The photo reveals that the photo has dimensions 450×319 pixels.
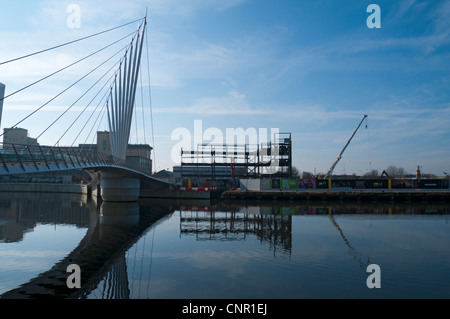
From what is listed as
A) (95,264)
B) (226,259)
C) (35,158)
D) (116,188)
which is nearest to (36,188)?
(116,188)

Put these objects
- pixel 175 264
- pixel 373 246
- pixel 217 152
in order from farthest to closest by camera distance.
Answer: pixel 217 152 < pixel 373 246 < pixel 175 264

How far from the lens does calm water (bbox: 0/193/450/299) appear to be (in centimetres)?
1330

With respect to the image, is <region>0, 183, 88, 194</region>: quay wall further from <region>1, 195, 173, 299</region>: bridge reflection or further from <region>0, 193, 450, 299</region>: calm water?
<region>0, 193, 450, 299</region>: calm water

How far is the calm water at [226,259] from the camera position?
524 inches

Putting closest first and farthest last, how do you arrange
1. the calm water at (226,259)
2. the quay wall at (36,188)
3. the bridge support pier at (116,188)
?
the calm water at (226,259)
the bridge support pier at (116,188)
the quay wall at (36,188)

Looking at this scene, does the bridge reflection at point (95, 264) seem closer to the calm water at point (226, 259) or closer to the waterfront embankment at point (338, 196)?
the calm water at point (226, 259)

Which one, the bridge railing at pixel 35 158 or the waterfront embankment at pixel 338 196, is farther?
the waterfront embankment at pixel 338 196

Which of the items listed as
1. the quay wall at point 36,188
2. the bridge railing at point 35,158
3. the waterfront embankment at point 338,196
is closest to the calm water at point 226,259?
the bridge railing at point 35,158

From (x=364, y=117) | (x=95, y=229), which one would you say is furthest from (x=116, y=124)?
(x=364, y=117)

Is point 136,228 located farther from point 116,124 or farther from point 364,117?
point 364,117

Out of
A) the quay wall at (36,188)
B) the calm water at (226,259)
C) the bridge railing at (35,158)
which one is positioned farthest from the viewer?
the quay wall at (36,188)

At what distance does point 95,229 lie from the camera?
29125 mm
